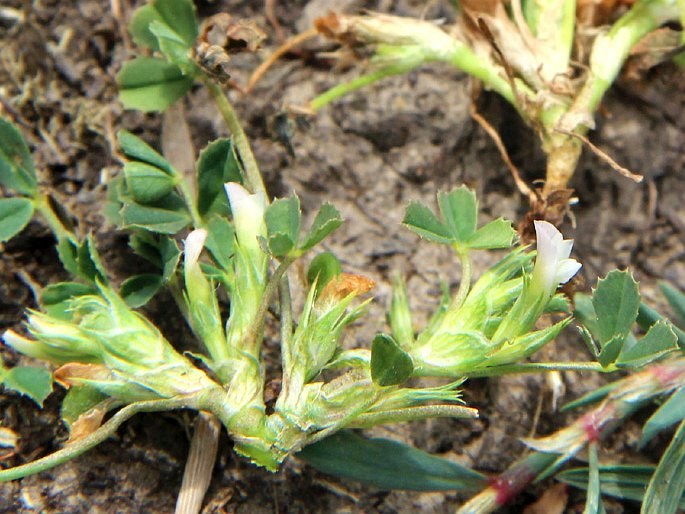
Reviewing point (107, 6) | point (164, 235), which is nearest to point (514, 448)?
point (164, 235)

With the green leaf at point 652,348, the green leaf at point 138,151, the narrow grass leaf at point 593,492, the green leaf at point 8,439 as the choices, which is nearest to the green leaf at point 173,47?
the green leaf at point 138,151

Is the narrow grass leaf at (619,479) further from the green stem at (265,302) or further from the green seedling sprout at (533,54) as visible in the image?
the green stem at (265,302)

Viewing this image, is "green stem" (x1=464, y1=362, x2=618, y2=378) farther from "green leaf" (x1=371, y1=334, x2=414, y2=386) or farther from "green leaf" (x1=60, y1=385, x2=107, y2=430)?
"green leaf" (x1=60, y1=385, x2=107, y2=430)

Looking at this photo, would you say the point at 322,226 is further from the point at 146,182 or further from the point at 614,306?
the point at 614,306

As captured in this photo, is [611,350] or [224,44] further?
[224,44]

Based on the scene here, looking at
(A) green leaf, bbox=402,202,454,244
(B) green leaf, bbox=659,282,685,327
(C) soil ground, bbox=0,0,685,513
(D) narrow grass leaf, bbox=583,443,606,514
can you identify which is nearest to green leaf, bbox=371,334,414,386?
(A) green leaf, bbox=402,202,454,244

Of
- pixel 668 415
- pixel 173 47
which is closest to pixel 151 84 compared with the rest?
pixel 173 47

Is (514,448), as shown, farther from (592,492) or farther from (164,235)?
(164,235)
